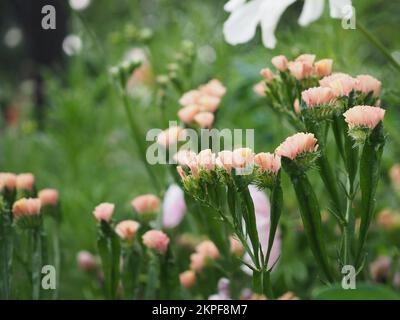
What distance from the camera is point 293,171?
0.48m

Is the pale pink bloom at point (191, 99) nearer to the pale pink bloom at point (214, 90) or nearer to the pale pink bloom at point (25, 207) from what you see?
the pale pink bloom at point (214, 90)

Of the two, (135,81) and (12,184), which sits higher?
(135,81)

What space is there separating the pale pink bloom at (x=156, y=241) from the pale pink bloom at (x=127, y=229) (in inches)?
1.1

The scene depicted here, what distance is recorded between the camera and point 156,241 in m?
0.58

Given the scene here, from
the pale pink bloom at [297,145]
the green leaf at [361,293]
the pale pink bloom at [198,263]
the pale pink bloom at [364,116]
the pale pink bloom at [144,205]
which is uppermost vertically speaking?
the pale pink bloom at [364,116]

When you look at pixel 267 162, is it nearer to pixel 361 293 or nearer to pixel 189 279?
pixel 361 293

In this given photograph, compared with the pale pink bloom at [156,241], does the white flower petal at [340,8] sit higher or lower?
higher

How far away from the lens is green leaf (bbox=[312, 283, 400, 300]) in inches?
15.4

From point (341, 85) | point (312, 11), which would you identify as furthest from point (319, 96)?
→ point (312, 11)

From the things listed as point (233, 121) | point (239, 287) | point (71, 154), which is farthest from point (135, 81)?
point (239, 287)

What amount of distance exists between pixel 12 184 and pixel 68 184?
2.17 ft

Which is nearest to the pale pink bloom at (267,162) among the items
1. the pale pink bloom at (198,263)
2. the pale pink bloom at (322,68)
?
the pale pink bloom at (322,68)

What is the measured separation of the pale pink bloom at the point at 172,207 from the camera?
753 millimetres

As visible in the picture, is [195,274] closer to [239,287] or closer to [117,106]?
[239,287]
